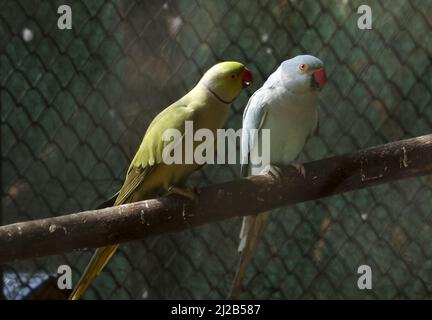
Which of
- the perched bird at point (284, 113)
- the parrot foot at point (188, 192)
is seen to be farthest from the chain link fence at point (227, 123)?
the parrot foot at point (188, 192)

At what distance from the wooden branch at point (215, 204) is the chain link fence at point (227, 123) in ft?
1.06

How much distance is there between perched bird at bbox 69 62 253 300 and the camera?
3.64ft

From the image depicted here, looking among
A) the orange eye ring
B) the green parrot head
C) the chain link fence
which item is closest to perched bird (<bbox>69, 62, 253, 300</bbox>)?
the green parrot head

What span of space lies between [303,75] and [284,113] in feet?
0.24

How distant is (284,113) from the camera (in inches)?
47.8

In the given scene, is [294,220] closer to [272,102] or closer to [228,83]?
[272,102]

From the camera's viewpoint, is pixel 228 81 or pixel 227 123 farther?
pixel 227 123

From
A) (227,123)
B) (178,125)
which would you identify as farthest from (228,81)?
(227,123)

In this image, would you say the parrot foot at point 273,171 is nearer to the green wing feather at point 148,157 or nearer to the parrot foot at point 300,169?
the parrot foot at point 300,169

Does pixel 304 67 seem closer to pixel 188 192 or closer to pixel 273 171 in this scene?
pixel 273 171

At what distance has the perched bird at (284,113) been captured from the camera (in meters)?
1.19

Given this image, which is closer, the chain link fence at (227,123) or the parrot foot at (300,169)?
the parrot foot at (300,169)

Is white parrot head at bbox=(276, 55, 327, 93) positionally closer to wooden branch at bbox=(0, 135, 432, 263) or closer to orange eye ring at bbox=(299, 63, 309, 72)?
orange eye ring at bbox=(299, 63, 309, 72)

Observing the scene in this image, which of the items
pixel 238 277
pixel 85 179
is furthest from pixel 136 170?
pixel 85 179
